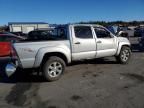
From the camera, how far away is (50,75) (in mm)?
8648

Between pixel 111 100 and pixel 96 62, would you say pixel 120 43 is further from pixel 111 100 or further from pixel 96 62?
pixel 111 100

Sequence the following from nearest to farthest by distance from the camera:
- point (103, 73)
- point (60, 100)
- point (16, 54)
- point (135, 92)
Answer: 1. point (60, 100)
2. point (135, 92)
3. point (16, 54)
4. point (103, 73)

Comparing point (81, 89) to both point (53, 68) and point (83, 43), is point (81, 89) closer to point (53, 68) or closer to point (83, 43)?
point (53, 68)

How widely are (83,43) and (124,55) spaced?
254 centimetres

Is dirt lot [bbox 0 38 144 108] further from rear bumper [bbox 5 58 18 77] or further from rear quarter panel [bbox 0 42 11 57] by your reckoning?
rear quarter panel [bbox 0 42 11 57]

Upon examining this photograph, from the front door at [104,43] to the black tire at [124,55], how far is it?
519mm

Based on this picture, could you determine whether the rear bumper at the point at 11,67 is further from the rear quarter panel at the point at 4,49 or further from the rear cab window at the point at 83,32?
the rear quarter panel at the point at 4,49

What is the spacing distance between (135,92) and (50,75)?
288 cm

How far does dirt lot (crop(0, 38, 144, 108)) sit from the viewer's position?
6.26m

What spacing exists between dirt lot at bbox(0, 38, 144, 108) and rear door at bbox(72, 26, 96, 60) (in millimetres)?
668

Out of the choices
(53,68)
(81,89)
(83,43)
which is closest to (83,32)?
(83,43)

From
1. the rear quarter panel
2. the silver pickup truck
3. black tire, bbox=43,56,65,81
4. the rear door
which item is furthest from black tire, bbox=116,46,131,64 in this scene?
the rear quarter panel

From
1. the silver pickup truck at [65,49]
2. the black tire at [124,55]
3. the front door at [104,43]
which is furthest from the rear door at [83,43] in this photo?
the black tire at [124,55]

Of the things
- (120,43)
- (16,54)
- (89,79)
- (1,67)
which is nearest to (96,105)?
(89,79)
